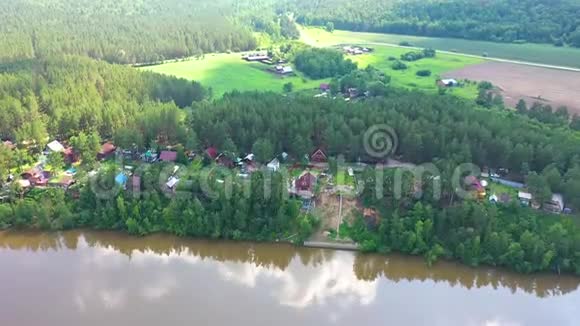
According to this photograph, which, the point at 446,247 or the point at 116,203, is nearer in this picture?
the point at 446,247

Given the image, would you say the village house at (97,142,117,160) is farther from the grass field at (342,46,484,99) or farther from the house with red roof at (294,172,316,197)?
the grass field at (342,46,484,99)

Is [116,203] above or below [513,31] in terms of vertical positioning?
below

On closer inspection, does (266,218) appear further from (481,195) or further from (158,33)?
(158,33)

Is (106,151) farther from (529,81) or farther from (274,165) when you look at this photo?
(529,81)

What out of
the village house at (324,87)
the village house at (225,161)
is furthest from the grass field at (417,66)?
the village house at (225,161)

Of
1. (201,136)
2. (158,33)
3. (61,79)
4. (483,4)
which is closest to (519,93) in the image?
(201,136)

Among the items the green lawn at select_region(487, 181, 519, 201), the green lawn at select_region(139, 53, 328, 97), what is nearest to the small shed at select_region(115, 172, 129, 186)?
the green lawn at select_region(487, 181, 519, 201)

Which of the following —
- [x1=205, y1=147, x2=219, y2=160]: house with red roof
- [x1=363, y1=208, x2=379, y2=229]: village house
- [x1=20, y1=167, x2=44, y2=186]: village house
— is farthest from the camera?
[x1=205, y1=147, x2=219, y2=160]: house with red roof
